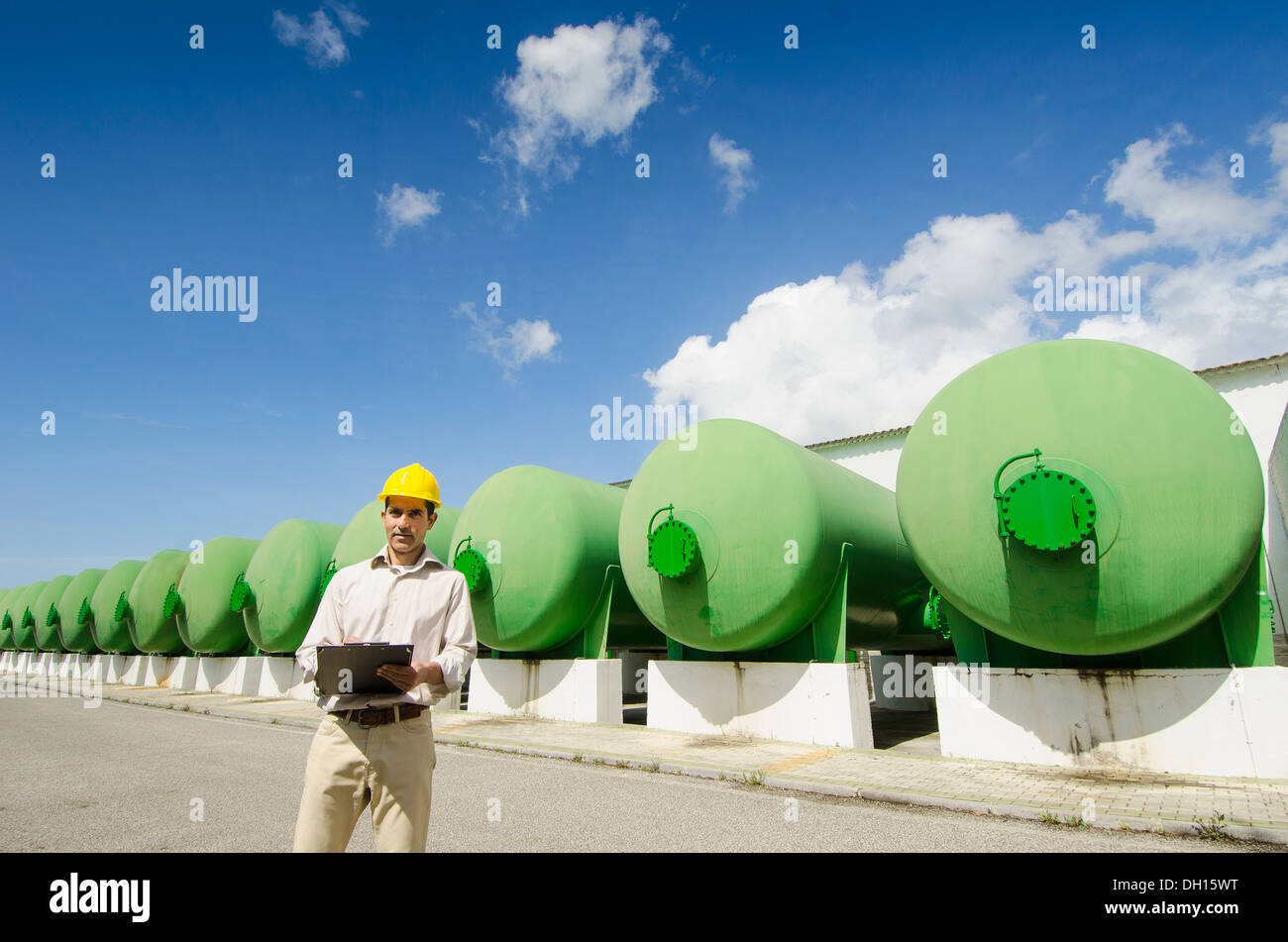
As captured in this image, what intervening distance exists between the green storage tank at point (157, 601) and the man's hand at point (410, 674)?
61.4ft

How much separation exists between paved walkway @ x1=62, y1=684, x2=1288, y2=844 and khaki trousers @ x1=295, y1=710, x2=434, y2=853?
14.0 feet

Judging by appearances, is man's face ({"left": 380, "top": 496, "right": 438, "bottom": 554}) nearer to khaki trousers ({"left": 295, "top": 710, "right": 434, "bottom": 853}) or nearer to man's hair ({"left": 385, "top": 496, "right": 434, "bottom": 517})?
man's hair ({"left": 385, "top": 496, "right": 434, "bottom": 517})

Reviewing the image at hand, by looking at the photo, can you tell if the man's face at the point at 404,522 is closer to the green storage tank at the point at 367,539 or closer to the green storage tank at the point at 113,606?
the green storage tank at the point at 367,539

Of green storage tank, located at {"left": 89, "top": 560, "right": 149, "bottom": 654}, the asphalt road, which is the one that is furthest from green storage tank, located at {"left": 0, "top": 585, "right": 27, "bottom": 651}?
the asphalt road

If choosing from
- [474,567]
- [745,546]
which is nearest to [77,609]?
[474,567]

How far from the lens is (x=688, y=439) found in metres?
8.77

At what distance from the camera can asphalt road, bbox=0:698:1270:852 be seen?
173 inches

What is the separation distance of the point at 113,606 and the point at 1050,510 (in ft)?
79.8

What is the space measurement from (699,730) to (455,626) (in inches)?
272

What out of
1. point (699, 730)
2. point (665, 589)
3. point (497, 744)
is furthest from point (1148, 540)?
point (497, 744)

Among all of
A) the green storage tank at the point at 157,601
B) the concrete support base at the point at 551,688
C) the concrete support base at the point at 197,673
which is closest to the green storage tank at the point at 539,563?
the concrete support base at the point at 551,688

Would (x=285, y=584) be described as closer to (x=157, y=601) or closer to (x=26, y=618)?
(x=157, y=601)

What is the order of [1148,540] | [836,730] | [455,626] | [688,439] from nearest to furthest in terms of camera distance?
[455,626]
[1148,540]
[836,730]
[688,439]
